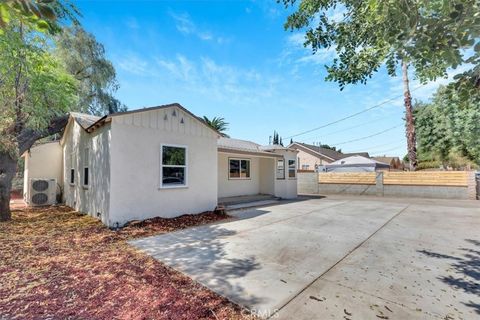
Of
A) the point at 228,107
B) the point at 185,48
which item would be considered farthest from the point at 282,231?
the point at 228,107

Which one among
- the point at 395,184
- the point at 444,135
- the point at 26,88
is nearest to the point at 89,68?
the point at 26,88

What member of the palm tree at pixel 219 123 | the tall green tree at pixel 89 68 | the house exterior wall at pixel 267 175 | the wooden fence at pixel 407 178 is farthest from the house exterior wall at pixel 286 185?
the palm tree at pixel 219 123

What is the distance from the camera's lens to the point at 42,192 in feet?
37.0

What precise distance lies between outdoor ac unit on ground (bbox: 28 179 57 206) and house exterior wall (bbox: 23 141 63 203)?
1633 mm

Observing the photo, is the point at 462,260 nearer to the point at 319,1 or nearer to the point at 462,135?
the point at 319,1

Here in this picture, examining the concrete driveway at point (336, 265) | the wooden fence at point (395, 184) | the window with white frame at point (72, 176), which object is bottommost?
the concrete driveway at point (336, 265)

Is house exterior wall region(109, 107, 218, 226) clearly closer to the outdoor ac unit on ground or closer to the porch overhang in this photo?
the porch overhang

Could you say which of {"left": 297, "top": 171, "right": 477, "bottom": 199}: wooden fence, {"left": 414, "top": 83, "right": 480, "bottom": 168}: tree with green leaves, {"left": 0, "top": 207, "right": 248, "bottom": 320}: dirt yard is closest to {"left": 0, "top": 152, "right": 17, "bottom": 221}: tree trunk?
{"left": 0, "top": 207, "right": 248, "bottom": 320}: dirt yard

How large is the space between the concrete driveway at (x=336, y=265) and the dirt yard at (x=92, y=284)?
0.35m

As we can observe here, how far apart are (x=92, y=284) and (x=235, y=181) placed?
10274 millimetres

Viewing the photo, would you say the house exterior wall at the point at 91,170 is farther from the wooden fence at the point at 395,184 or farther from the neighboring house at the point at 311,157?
the neighboring house at the point at 311,157

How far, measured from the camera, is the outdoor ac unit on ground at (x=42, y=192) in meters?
11.1

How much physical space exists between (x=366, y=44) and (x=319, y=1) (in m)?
1.00

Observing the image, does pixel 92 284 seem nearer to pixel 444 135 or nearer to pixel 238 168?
pixel 238 168
